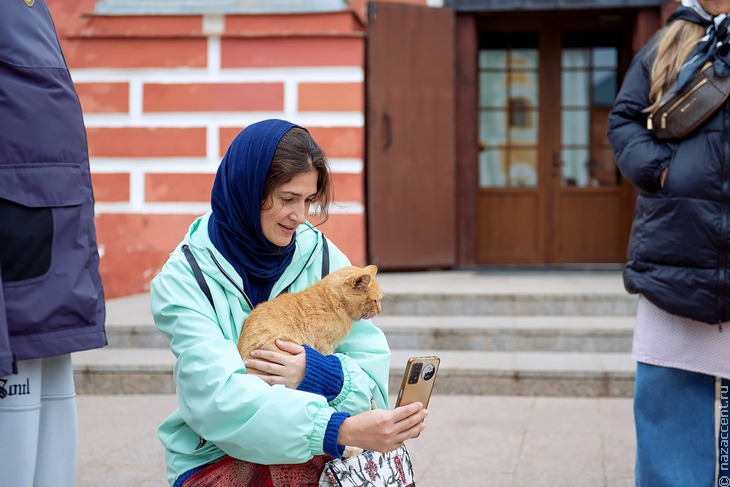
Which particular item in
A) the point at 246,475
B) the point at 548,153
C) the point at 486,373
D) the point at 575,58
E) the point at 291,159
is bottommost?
the point at 486,373

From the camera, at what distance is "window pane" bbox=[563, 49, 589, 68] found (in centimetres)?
→ 1059

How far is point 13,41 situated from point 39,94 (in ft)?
0.47

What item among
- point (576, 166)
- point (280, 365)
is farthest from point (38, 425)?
point (576, 166)

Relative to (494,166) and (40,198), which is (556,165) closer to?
(494,166)

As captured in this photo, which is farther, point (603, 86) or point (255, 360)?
point (603, 86)

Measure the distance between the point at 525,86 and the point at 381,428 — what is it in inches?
353

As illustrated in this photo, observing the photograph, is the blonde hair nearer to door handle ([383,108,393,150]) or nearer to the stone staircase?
the stone staircase

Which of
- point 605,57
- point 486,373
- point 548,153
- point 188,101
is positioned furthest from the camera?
point 548,153

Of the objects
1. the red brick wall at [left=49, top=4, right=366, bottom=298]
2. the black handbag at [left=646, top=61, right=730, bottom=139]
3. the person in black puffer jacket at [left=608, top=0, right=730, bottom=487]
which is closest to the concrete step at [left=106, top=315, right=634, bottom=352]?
the red brick wall at [left=49, top=4, right=366, bottom=298]

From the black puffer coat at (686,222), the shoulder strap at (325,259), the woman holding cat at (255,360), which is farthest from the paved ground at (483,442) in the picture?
the woman holding cat at (255,360)

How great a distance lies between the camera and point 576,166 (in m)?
10.8

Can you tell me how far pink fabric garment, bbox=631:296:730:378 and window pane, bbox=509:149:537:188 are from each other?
7502mm

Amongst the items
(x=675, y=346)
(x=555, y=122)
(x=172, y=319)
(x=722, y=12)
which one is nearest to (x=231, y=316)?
(x=172, y=319)

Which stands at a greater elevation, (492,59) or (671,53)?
(492,59)
